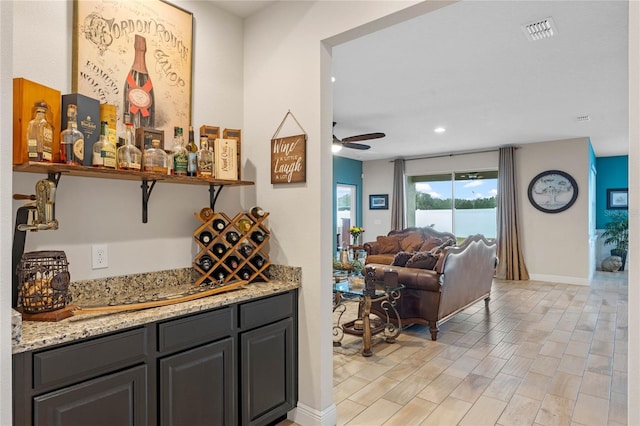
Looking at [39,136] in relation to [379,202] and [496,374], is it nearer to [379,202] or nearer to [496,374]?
[496,374]

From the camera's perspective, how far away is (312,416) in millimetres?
2205

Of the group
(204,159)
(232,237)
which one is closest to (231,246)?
(232,237)

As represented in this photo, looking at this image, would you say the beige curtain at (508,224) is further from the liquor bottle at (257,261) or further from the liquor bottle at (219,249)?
the liquor bottle at (219,249)

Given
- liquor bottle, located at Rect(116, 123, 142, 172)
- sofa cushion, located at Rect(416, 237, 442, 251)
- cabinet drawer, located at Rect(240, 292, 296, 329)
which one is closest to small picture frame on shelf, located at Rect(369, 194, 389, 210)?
sofa cushion, located at Rect(416, 237, 442, 251)

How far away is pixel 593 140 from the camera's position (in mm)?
7035

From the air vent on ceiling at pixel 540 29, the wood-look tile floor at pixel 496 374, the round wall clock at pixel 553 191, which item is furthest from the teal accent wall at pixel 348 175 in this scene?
the air vent on ceiling at pixel 540 29

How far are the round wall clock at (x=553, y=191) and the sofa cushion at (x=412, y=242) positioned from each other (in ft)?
7.82

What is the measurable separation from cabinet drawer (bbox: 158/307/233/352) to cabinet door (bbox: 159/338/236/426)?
0.04m

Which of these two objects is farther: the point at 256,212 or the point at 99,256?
the point at 256,212

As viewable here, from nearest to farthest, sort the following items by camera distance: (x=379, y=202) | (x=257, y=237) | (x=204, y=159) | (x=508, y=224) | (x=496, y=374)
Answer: (x=204, y=159)
(x=257, y=237)
(x=496, y=374)
(x=508, y=224)
(x=379, y=202)

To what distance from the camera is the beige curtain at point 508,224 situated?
7.32 m

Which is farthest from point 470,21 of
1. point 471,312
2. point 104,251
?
point 471,312

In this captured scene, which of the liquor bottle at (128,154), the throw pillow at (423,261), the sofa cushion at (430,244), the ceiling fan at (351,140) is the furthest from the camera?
the sofa cushion at (430,244)

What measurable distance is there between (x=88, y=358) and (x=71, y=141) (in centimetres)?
88
